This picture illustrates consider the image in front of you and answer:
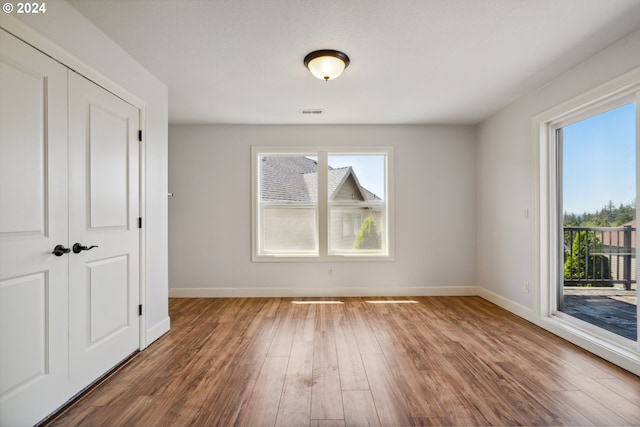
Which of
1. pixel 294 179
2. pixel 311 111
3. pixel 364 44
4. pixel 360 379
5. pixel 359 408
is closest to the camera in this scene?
pixel 359 408

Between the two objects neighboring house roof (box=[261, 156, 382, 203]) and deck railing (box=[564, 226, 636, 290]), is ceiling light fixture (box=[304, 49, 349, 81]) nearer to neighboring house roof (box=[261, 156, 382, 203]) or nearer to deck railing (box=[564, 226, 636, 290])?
neighboring house roof (box=[261, 156, 382, 203])

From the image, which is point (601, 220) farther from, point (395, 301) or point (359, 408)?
point (359, 408)

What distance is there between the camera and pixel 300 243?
15.5ft

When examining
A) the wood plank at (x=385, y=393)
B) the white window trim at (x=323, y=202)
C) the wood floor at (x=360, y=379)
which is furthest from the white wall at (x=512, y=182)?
the wood plank at (x=385, y=393)

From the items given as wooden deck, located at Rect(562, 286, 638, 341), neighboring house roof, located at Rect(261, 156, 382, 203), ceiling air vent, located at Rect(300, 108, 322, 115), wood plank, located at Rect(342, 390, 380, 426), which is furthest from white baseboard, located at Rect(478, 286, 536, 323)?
ceiling air vent, located at Rect(300, 108, 322, 115)

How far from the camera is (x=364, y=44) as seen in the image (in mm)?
2486

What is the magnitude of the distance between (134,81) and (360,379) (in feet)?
10.1

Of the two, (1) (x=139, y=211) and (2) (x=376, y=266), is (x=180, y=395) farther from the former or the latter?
(2) (x=376, y=266)

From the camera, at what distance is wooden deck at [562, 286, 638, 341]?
8.35 feet

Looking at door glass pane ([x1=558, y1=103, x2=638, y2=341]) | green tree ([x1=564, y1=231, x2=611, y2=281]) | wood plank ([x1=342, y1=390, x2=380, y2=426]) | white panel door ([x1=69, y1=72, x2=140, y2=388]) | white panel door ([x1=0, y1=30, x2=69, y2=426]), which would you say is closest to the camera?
white panel door ([x1=0, y1=30, x2=69, y2=426])

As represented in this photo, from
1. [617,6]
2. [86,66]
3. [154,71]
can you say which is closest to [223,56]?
[154,71]

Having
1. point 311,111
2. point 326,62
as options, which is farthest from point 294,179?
point 326,62

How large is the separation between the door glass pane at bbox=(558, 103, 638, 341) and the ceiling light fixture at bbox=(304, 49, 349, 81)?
2.37m

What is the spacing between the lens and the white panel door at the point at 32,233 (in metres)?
1.60
